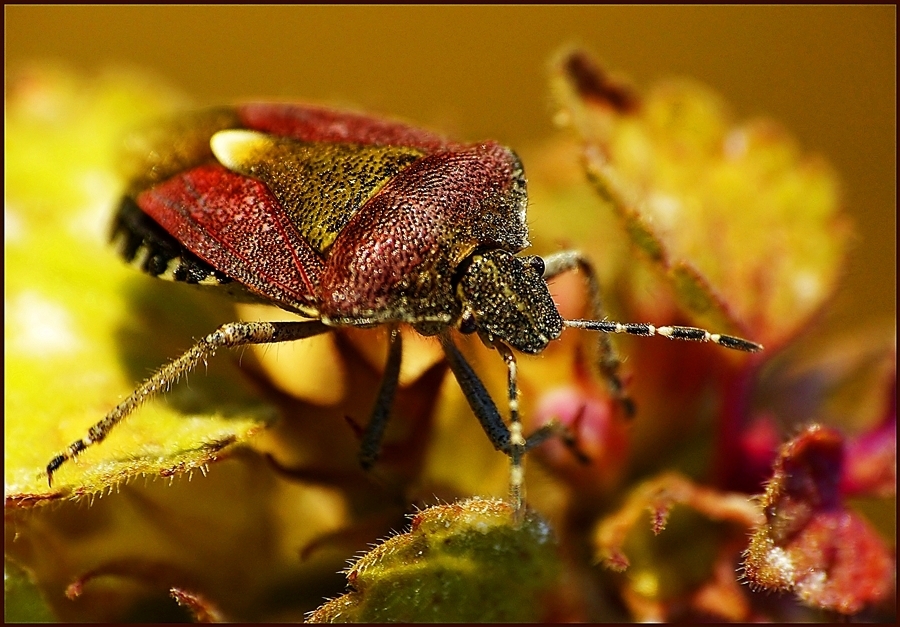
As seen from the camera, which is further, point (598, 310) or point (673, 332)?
point (598, 310)

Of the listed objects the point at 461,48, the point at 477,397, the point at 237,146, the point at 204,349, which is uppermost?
the point at 461,48

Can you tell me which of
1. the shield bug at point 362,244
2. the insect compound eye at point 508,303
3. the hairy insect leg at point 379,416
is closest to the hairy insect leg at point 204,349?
the shield bug at point 362,244

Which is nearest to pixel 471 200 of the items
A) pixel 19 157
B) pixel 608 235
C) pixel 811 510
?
pixel 608 235

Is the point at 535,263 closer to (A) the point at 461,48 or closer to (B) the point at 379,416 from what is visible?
(B) the point at 379,416

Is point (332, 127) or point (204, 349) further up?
point (332, 127)

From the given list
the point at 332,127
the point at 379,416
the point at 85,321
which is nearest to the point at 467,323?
the point at 379,416

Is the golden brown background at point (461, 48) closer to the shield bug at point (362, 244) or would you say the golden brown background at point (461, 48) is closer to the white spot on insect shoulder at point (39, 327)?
the shield bug at point (362, 244)
